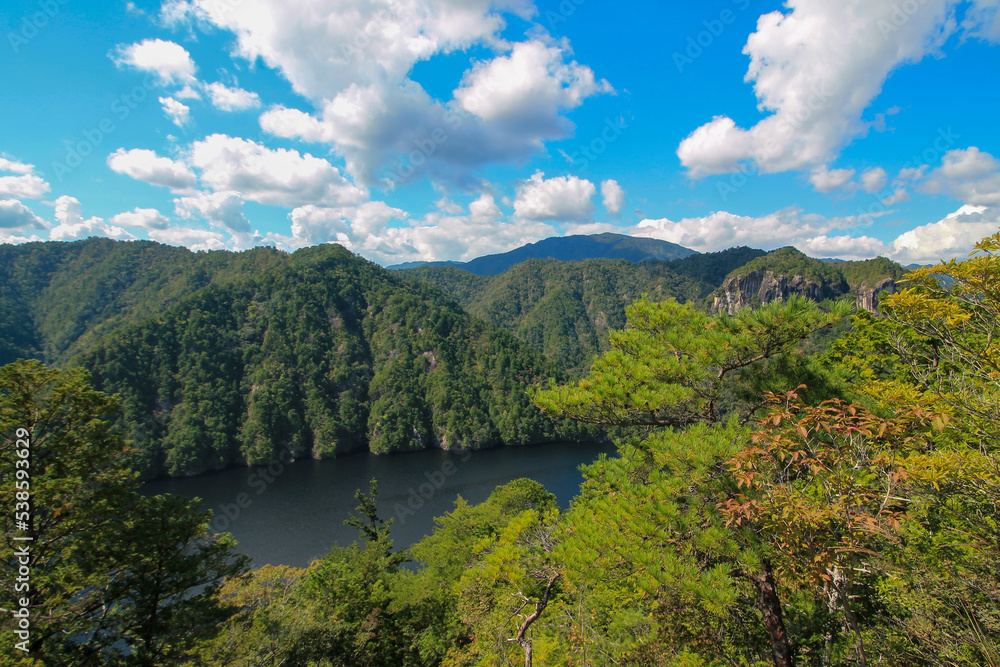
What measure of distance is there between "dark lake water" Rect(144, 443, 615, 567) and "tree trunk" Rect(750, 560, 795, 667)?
2510cm

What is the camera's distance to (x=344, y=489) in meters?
54.5

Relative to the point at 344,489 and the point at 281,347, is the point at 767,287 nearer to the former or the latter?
the point at 344,489

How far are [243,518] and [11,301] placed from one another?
5115 inches

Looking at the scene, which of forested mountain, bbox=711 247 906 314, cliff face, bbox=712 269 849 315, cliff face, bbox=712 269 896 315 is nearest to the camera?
cliff face, bbox=712 269 896 315

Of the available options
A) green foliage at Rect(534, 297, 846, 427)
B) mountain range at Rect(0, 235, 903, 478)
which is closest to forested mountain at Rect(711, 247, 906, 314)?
mountain range at Rect(0, 235, 903, 478)

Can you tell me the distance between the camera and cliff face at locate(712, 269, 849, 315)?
116250 mm

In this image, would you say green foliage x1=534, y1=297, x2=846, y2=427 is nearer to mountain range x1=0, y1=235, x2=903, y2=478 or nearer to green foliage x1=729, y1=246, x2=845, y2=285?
mountain range x1=0, y1=235, x2=903, y2=478

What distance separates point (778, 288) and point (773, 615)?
145 metres

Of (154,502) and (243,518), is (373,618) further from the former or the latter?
(243,518)

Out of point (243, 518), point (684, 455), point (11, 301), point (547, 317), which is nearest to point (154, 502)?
point (684, 455)

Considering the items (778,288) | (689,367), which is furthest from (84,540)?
(778,288)

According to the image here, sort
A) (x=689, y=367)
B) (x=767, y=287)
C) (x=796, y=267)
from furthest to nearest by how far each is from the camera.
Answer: (x=767, y=287) → (x=796, y=267) → (x=689, y=367)

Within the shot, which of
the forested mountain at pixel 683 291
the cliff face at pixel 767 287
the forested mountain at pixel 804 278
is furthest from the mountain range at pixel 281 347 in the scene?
the forested mountain at pixel 683 291

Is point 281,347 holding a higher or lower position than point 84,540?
lower
